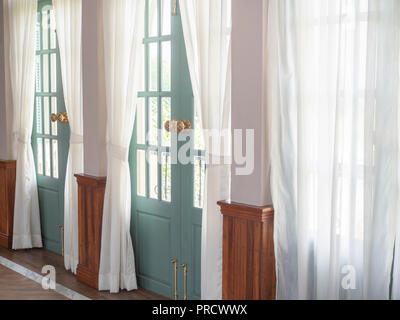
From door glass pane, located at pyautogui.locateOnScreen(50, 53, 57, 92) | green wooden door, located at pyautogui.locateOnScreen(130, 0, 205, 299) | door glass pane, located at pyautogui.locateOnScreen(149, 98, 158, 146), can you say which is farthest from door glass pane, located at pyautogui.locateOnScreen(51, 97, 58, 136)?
door glass pane, located at pyautogui.locateOnScreen(149, 98, 158, 146)

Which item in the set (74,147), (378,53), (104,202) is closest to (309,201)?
(378,53)

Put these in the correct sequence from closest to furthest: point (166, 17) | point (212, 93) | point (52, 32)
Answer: point (212, 93) → point (166, 17) → point (52, 32)

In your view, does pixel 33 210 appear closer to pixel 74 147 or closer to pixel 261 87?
pixel 74 147

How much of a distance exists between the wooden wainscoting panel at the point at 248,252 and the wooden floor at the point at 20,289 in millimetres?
1625

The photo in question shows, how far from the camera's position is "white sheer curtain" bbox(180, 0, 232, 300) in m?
3.45

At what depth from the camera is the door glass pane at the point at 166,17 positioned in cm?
405

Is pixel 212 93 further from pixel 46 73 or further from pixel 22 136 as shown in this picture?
pixel 22 136

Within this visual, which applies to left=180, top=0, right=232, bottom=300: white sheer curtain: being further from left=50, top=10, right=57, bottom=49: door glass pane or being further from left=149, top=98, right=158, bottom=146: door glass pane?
left=50, top=10, right=57, bottom=49: door glass pane

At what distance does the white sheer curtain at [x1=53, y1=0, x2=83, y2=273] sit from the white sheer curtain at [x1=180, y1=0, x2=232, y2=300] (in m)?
1.58

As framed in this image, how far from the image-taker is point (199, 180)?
12.8ft

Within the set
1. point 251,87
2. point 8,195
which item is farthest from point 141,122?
point 8,195

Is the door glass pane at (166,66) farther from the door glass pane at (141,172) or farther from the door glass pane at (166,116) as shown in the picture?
the door glass pane at (141,172)

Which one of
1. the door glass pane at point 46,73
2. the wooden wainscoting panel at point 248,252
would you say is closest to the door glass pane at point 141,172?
the wooden wainscoting panel at point 248,252

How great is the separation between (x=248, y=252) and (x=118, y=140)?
162cm
